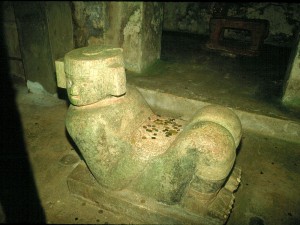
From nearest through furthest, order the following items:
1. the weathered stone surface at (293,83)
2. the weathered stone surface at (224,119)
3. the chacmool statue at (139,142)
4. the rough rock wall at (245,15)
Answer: the chacmool statue at (139,142)
the weathered stone surface at (224,119)
the weathered stone surface at (293,83)
the rough rock wall at (245,15)

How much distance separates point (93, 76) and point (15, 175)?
1785mm

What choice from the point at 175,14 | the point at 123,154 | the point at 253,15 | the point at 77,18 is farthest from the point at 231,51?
the point at 123,154

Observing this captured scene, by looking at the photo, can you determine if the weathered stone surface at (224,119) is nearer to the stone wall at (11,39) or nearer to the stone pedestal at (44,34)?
the stone pedestal at (44,34)

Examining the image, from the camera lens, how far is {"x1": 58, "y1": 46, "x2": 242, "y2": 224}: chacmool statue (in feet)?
7.04

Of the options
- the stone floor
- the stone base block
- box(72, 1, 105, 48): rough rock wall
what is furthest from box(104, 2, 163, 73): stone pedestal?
the stone base block

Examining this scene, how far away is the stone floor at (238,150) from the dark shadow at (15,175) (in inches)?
0.6

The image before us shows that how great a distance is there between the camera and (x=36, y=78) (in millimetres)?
4930

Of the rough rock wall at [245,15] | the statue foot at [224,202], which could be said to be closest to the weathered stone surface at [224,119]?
the statue foot at [224,202]

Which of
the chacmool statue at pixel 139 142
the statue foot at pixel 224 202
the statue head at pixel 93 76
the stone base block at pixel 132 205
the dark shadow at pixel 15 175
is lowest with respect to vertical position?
the dark shadow at pixel 15 175

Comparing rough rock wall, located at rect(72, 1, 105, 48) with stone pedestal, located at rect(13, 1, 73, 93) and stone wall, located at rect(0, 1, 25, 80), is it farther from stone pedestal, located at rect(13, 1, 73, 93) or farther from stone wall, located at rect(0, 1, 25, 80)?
stone wall, located at rect(0, 1, 25, 80)

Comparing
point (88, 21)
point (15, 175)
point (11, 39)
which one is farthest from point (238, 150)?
point (11, 39)

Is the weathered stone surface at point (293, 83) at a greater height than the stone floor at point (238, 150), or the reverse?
the weathered stone surface at point (293, 83)

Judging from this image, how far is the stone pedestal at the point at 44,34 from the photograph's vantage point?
435 cm

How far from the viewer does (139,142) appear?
252cm
